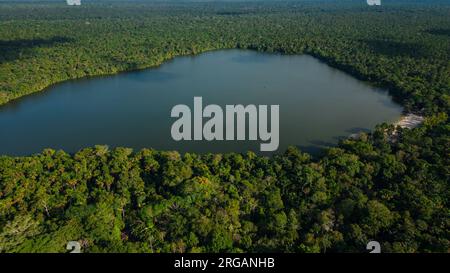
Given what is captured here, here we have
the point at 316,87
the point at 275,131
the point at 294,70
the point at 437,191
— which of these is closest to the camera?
the point at 437,191

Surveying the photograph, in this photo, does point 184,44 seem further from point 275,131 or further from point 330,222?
point 330,222

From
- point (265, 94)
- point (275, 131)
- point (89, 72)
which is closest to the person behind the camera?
point (275, 131)

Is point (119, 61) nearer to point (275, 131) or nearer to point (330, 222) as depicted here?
point (275, 131)

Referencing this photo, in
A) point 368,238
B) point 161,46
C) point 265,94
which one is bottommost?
point 368,238

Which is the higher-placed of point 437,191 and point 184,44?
point 184,44

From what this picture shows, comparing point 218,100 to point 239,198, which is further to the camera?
point 218,100

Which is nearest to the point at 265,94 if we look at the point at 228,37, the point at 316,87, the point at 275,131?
the point at 316,87

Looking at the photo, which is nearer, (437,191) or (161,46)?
(437,191)

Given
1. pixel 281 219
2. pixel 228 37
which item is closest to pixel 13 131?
pixel 281 219

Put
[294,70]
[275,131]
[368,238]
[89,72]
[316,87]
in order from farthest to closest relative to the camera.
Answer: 1. [294,70]
2. [89,72]
3. [316,87]
4. [275,131]
5. [368,238]
